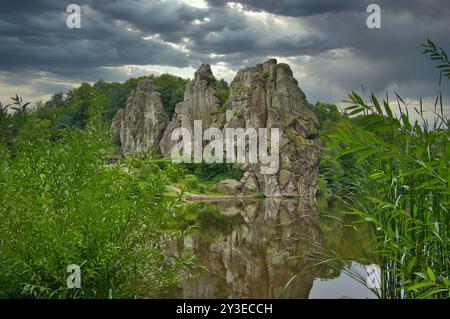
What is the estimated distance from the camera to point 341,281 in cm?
1045

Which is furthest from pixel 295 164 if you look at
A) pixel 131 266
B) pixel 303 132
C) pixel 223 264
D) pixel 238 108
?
pixel 131 266

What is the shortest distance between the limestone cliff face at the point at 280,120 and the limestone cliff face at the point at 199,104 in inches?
147

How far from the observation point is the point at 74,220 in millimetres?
3877

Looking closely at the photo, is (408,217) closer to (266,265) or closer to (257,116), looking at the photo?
(266,265)

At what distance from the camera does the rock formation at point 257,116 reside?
45562mm

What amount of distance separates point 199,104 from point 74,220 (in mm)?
50817

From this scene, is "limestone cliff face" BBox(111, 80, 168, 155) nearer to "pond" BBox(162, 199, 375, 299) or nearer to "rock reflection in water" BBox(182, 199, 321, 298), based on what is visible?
"pond" BBox(162, 199, 375, 299)

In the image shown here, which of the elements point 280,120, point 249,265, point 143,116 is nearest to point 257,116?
point 280,120

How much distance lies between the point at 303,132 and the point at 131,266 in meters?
44.7

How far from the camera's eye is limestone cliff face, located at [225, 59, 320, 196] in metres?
45.3

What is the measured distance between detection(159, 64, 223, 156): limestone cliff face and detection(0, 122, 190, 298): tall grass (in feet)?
160

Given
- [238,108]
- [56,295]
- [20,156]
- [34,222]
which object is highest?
[238,108]
